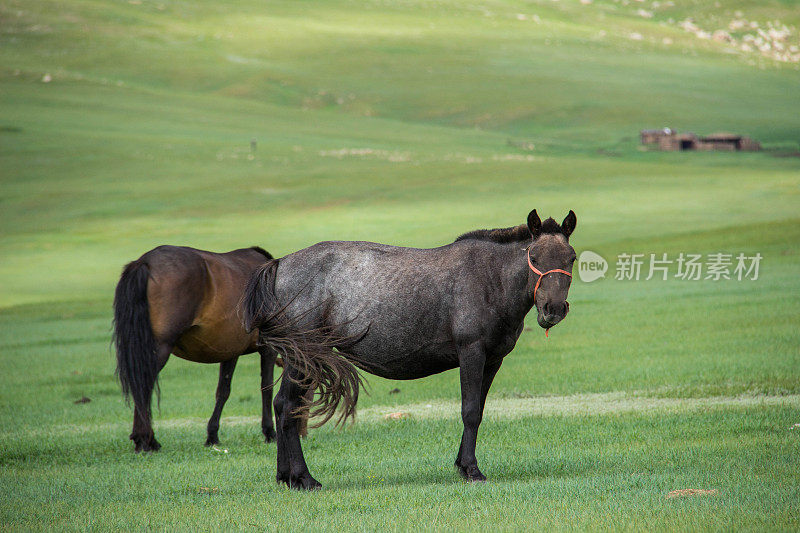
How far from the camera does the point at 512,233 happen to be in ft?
27.4

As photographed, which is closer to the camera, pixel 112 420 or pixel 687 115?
pixel 112 420

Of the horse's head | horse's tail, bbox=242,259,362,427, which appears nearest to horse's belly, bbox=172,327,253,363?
horse's tail, bbox=242,259,362,427

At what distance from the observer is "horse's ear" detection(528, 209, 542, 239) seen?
786 cm

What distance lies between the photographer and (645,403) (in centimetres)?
1239

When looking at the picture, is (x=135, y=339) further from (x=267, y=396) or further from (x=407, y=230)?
(x=407, y=230)

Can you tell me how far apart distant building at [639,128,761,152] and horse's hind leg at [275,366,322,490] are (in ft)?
226

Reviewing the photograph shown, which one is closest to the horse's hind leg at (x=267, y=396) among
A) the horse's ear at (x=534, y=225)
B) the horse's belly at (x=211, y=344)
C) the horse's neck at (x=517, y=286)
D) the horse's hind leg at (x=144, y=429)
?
the horse's belly at (x=211, y=344)

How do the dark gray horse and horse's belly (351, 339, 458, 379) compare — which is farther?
horse's belly (351, 339, 458, 379)

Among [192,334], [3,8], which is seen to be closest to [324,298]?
[192,334]

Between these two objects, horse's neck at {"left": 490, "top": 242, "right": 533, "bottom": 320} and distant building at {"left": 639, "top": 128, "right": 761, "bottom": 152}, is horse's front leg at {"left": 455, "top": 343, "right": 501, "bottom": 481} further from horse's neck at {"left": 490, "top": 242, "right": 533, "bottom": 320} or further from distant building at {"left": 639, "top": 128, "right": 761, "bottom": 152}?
distant building at {"left": 639, "top": 128, "right": 761, "bottom": 152}

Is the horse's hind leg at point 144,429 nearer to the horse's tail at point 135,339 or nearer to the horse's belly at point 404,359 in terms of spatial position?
the horse's tail at point 135,339

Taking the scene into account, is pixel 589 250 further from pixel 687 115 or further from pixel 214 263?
pixel 687 115

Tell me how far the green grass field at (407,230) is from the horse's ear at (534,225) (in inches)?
79.4

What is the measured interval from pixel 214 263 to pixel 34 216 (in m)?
40.4
